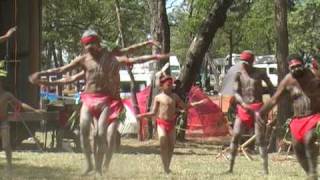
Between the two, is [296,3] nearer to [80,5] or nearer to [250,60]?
[80,5]

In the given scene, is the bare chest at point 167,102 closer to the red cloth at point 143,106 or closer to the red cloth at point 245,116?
the red cloth at point 245,116

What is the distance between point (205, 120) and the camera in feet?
65.2

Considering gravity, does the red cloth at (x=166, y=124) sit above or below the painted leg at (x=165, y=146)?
above

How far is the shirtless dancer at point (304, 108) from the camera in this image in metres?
8.17

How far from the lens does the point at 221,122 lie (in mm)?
19875

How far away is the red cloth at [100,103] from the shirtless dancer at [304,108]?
2251mm

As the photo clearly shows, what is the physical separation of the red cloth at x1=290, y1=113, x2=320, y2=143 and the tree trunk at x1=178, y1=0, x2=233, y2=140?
10.1m

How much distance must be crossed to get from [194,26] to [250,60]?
89.3 feet

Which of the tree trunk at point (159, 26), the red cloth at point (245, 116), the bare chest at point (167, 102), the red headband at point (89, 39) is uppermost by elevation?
the tree trunk at point (159, 26)

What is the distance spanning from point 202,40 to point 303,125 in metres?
10.5

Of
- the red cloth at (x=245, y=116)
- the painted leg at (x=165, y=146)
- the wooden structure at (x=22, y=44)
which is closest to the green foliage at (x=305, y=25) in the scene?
the wooden structure at (x=22, y=44)

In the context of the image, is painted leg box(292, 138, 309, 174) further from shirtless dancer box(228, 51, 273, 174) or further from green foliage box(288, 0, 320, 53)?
green foliage box(288, 0, 320, 53)

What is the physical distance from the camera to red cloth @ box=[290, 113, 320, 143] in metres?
8.15

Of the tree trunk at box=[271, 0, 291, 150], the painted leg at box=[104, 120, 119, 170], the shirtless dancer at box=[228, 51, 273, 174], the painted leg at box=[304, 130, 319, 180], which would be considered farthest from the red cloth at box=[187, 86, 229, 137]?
the painted leg at box=[304, 130, 319, 180]
